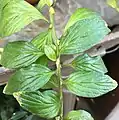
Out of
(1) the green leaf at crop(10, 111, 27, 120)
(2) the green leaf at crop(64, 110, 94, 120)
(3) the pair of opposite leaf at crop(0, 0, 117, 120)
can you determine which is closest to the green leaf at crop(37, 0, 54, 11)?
(3) the pair of opposite leaf at crop(0, 0, 117, 120)

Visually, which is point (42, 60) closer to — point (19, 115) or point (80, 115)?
point (80, 115)

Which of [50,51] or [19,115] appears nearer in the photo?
[50,51]

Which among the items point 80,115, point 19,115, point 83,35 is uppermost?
point 83,35

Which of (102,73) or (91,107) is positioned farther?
(91,107)

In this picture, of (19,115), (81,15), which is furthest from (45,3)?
(19,115)

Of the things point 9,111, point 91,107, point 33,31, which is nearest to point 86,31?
point 33,31

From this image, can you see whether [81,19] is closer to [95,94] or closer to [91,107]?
[95,94]

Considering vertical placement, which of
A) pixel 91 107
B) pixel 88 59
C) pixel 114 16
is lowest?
pixel 91 107
